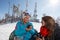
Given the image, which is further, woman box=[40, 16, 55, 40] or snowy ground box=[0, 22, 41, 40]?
snowy ground box=[0, 22, 41, 40]

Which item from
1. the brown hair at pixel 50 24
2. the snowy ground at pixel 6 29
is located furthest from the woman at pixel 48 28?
the snowy ground at pixel 6 29

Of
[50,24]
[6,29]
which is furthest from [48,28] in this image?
[6,29]

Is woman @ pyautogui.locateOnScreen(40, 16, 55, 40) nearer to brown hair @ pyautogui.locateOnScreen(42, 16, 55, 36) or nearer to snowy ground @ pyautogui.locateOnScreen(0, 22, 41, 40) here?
brown hair @ pyautogui.locateOnScreen(42, 16, 55, 36)

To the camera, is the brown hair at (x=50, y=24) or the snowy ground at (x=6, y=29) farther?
the snowy ground at (x=6, y=29)

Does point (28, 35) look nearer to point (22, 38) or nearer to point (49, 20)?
point (22, 38)

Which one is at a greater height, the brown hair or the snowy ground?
the brown hair

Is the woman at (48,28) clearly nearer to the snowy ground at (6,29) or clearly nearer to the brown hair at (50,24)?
the brown hair at (50,24)

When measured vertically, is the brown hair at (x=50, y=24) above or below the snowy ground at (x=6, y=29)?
above

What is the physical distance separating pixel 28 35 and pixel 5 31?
2.54 m

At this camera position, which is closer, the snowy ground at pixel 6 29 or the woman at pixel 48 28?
the woman at pixel 48 28

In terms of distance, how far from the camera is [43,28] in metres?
3.28

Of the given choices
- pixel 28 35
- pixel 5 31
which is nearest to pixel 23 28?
pixel 28 35

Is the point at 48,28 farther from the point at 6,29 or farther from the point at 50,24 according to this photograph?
the point at 6,29

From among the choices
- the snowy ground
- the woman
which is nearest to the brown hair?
the woman
